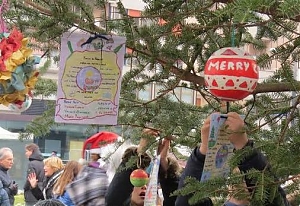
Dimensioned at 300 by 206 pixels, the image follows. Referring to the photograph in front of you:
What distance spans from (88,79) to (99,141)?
1145 mm

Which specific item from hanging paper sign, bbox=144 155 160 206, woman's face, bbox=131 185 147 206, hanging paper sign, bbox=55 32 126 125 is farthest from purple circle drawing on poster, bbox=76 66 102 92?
woman's face, bbox=131 185 147 206

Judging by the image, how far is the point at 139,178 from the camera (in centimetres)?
299

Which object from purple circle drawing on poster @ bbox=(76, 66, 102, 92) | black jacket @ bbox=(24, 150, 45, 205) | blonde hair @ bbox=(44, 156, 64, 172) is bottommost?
black jacket @ bbox=(24, 150, 45, 205)

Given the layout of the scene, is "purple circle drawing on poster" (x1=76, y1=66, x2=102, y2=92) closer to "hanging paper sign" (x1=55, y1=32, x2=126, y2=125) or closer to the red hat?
"hanging paper sign" (x1=55, y1=32, x2=126, y2=125)

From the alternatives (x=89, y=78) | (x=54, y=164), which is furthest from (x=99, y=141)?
(x=54, y=164)

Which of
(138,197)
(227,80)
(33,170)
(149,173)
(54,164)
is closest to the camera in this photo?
(227,80)

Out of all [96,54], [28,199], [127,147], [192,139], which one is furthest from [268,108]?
[28,199]

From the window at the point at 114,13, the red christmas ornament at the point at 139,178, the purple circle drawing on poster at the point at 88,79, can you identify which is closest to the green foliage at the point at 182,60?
the window at the point at 114,13

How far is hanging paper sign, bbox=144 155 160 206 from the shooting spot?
286cm

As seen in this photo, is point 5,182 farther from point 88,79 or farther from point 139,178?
point 88,79

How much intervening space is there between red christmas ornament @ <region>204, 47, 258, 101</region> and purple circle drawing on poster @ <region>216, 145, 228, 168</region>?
0.53ft

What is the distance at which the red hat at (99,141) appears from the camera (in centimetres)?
318

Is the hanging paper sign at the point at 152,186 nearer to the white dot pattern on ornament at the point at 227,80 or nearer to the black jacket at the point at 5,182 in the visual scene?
the white dot pattern on ornament at the point at 227,80

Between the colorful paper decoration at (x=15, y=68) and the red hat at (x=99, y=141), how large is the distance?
3.35ft
